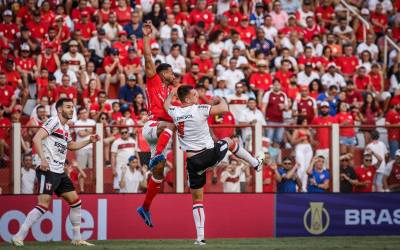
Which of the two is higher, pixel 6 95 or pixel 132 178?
pixel 6 95

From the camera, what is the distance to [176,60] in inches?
1035

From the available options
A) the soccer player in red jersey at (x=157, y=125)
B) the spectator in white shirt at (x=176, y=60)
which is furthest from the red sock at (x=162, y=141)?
the spectator in white shirt at (x=176, y=60)

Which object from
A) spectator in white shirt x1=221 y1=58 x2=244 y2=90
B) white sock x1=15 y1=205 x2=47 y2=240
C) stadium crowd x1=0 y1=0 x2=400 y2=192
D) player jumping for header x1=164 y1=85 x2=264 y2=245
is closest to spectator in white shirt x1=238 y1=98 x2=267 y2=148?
stadium crowd x1=0 y1=0 x2=400 y2=192

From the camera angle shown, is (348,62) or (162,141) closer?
(162,141)

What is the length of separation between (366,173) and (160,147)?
5.59 metres

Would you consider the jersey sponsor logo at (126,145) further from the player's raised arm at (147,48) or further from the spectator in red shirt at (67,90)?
the spectator in red shirt at (67,90)

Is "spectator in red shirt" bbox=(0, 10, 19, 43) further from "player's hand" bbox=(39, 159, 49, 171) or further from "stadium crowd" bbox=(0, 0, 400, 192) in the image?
"player's hand" bbox=(39, 159, 49, 171)

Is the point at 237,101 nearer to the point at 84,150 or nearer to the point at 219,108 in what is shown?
the point at 84,150

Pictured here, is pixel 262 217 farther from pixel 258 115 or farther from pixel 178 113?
pixel 178 113

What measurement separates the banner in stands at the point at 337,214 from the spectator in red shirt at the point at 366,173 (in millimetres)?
145

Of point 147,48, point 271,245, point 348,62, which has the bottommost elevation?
point 271,245

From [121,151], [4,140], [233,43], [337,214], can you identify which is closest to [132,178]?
[121,151]

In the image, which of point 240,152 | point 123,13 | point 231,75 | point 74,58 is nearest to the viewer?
point 240,152

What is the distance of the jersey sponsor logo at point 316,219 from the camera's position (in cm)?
2155
